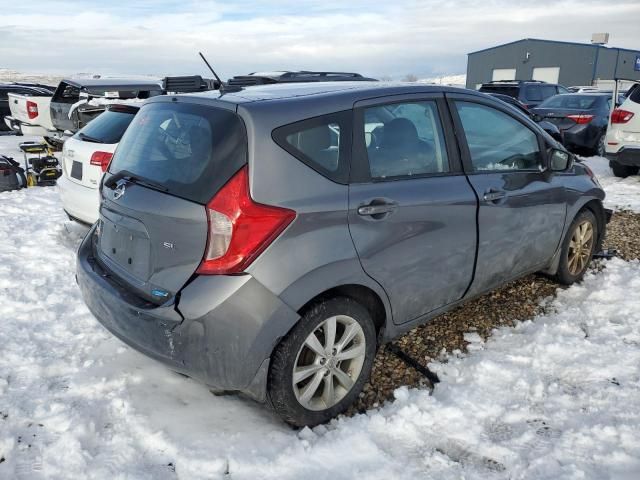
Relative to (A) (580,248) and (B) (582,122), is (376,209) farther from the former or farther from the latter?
(B) (582,122)

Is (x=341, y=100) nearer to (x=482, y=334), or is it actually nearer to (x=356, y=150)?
(x=356, y=150)

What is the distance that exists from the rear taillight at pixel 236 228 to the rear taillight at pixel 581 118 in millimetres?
11284

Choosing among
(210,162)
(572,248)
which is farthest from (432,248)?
(572,248)

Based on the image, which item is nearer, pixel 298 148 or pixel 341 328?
pixel 298 148

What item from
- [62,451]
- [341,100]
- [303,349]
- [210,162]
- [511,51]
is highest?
[511,51]

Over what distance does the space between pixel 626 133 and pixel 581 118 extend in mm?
3272

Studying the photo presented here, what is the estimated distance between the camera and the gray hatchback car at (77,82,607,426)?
2.46 m

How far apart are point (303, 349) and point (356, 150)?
1061 mm

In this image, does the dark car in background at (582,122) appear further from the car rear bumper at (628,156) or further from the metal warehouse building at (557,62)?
the metal warehouse building at (557,62)

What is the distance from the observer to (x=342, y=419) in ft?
9.52

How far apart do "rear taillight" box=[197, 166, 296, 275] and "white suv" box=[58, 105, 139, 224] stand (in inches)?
122

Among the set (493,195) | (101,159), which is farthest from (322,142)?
(101,159)

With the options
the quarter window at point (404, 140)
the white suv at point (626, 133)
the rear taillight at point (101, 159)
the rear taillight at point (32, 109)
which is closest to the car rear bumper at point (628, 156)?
the white suv at point (626, 133)

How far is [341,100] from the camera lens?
9.38ft
